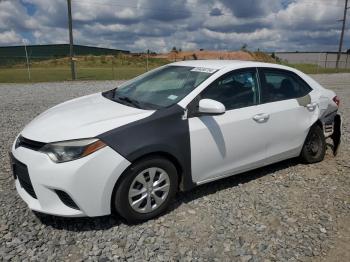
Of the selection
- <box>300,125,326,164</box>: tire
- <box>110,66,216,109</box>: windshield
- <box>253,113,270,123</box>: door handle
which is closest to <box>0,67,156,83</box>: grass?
<box>110,66,216,109</box>: windshield

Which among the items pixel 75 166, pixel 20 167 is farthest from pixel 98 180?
pixel 20 167

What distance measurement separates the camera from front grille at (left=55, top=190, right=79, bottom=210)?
3.12m

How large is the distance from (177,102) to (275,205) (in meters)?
1.60

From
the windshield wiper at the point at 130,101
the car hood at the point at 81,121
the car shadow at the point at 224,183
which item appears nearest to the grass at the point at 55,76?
the windshield wiper at the point at 130,101

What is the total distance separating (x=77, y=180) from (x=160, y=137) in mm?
→ 852

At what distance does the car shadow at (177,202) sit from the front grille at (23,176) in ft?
1.29

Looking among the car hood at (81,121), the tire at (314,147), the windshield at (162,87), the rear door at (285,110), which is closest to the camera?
the car hood at (81,121)

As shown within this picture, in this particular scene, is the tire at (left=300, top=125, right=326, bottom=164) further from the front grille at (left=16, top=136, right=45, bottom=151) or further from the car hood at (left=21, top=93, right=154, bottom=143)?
the front grille at (left=16, top=136, right=45, bottom=151)

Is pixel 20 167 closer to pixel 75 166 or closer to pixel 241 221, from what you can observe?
pixel 75 166

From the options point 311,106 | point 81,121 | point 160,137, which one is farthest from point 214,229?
point 311,106

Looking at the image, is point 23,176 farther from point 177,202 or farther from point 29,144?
point 177,202

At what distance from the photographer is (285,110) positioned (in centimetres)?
448

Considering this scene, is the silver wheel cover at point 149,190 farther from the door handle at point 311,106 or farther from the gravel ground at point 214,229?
the door handle at point 311,106

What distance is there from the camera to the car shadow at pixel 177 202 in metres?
3.46
